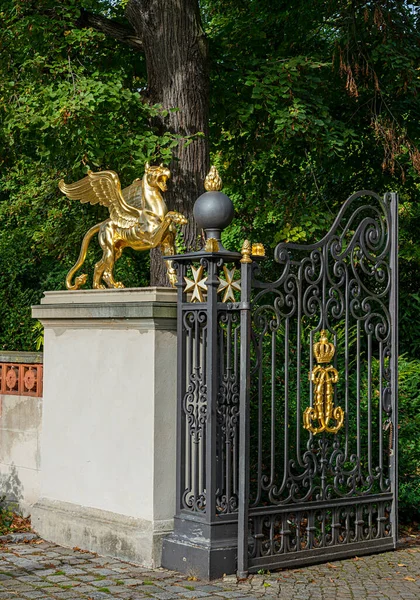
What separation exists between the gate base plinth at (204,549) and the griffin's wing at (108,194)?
247cm

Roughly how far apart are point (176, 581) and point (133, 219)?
2852 mm

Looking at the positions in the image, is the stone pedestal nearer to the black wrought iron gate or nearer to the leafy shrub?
the leafy shrub

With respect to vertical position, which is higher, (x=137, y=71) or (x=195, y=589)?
(x=137, y=71)

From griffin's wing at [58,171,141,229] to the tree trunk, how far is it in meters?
2.68

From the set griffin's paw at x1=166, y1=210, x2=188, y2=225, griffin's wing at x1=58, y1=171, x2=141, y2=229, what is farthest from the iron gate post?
griffin's wing at x1=58, y1=171, x2=141, y2=229

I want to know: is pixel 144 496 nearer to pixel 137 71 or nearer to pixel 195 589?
pixel 195 589

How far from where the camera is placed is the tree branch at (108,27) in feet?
39.7

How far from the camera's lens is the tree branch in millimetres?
12102

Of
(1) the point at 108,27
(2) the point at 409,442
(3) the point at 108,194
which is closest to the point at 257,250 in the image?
(3) the point at 108,194

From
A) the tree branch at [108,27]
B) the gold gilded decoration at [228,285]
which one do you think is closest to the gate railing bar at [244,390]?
the gold gilded decoration at [228,285]

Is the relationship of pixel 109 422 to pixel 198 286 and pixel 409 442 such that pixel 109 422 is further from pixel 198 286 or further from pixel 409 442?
pixel 409 442

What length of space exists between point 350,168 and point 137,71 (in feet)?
10.8

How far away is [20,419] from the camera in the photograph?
29.6 feet

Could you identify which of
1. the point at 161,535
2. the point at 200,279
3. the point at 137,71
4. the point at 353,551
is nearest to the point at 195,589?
the point at 161,535
